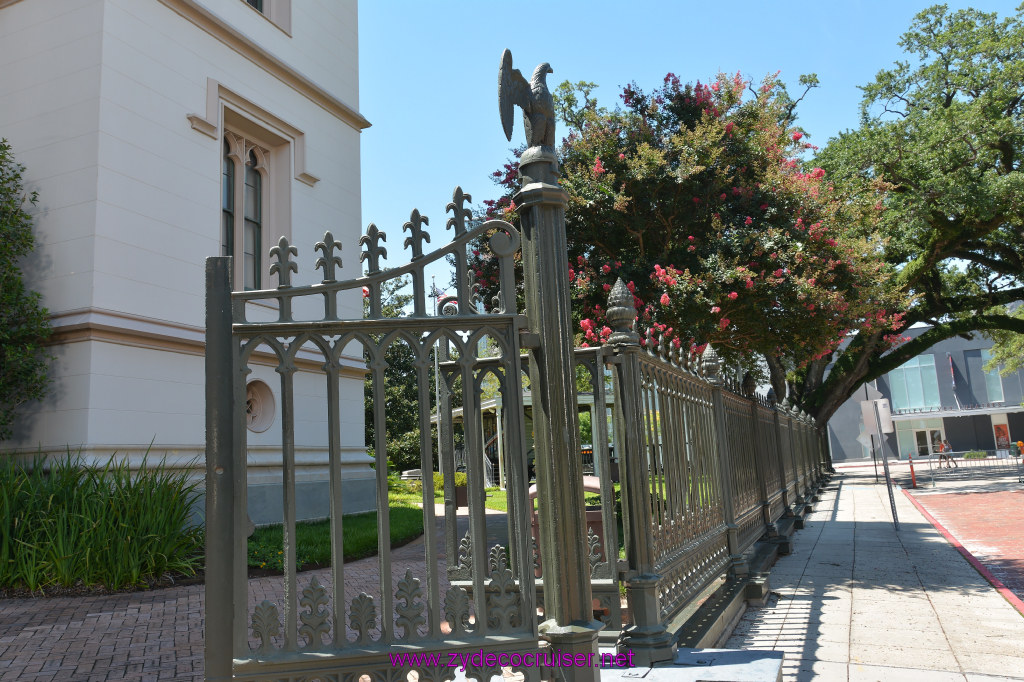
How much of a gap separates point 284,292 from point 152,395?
8.37 metres

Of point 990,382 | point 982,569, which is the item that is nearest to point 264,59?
point 982,569

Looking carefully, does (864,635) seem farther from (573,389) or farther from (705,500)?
(573,389)

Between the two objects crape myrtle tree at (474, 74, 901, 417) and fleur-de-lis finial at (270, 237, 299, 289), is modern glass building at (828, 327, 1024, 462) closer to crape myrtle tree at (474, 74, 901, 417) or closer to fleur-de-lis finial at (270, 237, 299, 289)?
crape myrtle tree at (474, 74, 901, 417)

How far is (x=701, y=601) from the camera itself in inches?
234

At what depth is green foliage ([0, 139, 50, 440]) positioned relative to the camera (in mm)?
9180

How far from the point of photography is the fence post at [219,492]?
2668 mm

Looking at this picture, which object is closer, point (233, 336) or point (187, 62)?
point (233, 336)

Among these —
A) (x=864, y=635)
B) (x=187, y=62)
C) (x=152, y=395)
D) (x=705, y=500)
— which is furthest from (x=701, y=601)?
(x=187, y=62)

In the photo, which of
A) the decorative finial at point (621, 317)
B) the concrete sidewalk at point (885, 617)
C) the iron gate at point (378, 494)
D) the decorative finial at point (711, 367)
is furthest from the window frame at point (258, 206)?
the iron gate at point (378, 494)

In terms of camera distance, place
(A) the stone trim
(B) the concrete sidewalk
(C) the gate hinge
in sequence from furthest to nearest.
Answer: (A) the stone trim
(B) the concrete sidewalk
(C) the gate hinge

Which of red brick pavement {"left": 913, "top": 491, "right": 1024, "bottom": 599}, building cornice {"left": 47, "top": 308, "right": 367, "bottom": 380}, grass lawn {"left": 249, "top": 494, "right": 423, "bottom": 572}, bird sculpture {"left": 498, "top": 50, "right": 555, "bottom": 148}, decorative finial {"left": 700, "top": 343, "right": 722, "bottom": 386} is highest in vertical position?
building cornice {"left": 47, "top": 308, "right": 367, "bottom": 380}

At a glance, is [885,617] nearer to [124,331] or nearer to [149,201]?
[124,331]

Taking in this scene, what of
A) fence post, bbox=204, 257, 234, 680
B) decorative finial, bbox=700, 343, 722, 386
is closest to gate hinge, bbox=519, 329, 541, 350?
fence post, bbox=204, 257, 234, 680

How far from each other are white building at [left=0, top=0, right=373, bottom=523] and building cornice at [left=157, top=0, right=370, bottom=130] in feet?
0.11
